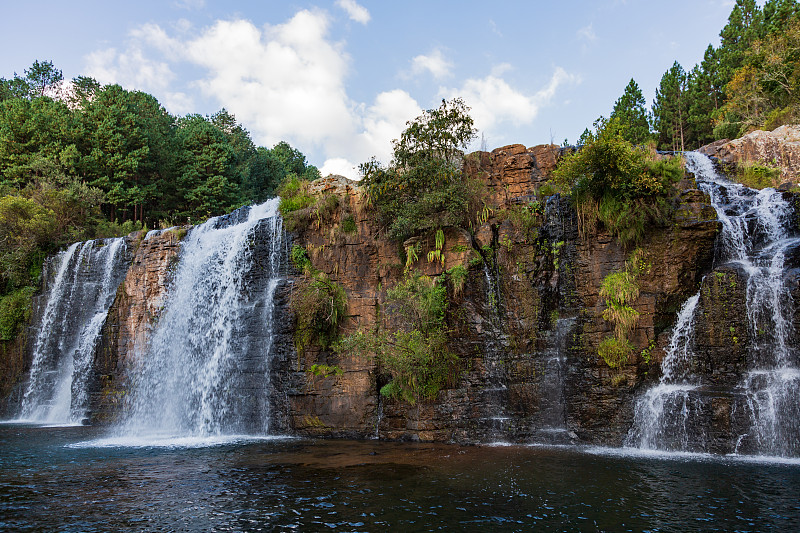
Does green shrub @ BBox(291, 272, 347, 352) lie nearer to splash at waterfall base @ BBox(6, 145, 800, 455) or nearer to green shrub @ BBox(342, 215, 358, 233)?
splash at waterfall base @ BBox(6, 145, 800, 455)

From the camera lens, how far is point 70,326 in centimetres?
2427

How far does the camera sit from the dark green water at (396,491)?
25.8 ft

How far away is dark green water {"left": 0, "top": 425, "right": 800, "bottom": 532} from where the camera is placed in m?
7.87

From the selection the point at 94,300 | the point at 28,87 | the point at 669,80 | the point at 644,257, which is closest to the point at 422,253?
the point at 644,257

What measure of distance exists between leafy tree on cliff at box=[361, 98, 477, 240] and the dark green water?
313 inches

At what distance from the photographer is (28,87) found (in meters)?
48.3

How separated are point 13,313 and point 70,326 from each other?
3494mm

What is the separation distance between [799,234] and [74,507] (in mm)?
18804

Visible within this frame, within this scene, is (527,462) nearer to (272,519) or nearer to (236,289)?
(272,519)

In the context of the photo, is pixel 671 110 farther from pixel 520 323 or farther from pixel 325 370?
pixel 325 370

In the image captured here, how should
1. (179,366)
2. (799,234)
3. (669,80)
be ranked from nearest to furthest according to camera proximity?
(799,234) → (179,366) → (669,80)

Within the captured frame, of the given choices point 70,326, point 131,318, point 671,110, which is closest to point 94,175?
point 70,326

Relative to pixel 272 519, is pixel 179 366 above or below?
above

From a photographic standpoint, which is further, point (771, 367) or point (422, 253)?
point (422, 253)
